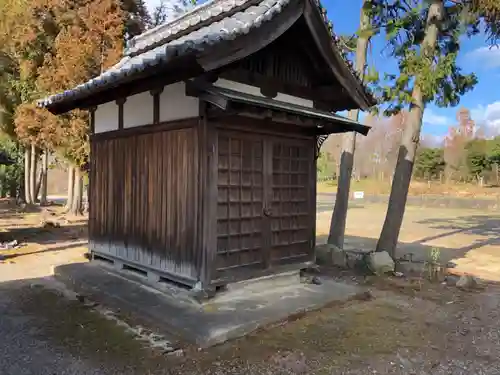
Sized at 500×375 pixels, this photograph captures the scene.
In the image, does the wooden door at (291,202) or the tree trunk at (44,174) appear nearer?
the wooden door at (291,202)

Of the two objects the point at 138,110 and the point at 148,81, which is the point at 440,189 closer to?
the point at 138,110

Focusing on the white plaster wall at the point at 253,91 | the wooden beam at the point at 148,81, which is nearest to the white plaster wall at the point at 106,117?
the wooden beam at the point at 148,81

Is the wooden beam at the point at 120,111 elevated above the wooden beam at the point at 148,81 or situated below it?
below

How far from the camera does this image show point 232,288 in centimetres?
549

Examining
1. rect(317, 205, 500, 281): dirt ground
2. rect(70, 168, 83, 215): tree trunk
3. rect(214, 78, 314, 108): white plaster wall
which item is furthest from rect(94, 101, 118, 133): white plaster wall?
rect(70, 168, 83, 215): tree trunk

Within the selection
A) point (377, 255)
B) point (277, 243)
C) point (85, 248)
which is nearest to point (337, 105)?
point (277, 243)

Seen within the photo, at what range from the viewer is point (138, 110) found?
6141mm

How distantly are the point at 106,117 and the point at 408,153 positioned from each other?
20.6ft

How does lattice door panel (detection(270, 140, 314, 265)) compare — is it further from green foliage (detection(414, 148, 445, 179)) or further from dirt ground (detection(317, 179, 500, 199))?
green foliage (detection(414, 148, 445, 179))

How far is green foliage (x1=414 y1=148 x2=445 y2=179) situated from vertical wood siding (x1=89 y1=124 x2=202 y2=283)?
3910cm

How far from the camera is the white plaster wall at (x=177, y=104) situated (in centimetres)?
515

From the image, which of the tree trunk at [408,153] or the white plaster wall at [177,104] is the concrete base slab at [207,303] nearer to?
the white plaster wall at [177,104]

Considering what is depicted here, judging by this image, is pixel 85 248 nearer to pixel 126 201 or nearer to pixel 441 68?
pixel 126 201

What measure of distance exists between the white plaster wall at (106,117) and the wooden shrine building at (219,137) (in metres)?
0.03
